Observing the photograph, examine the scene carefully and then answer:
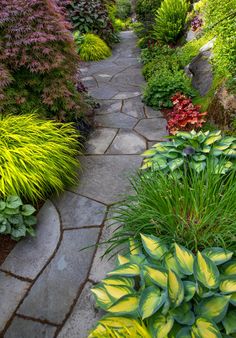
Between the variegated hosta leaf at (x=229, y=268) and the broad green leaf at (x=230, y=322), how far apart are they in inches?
8.7

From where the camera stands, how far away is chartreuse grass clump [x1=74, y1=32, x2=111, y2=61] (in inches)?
278

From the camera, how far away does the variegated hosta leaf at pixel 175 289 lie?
156 centimetres

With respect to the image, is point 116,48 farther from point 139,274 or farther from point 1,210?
point 139,274

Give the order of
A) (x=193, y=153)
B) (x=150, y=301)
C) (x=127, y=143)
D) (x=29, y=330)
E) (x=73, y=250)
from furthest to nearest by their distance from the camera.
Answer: (x=127, y=143), (x=193, y=153), (x=73, y=250), (x=29, y=330), (x=150, y=301)

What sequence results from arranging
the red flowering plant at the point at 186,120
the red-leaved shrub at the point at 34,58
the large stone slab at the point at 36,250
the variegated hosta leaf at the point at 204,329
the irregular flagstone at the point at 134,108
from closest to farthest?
1. the variegated hosta leaf at the point at 204,329
2. the large stone slab at the point at 36,250
3. the red-leaved shrub at the point at 34,58
4. the red flowering plant at the point at 186,120
5. the irregular flagstone at the point at 134,108

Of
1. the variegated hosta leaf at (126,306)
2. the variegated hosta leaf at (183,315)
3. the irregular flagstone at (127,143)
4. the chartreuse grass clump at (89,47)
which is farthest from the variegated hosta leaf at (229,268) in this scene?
the chartreuse grass clump at (89,47)

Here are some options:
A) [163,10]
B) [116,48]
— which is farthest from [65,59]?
[116,48]

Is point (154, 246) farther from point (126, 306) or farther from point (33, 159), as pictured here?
point (33, 159)

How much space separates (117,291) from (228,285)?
2.09ft

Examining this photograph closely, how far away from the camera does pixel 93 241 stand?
2.47 metres

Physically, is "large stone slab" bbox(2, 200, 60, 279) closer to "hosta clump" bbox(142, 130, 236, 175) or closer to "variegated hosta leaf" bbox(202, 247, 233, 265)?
"hosta clump" bbox(142, 130, 236, 175)

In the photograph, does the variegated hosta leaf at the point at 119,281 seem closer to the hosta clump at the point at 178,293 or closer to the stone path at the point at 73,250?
the hosta clump at the point at 178,293

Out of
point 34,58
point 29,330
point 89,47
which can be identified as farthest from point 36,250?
point 89,47

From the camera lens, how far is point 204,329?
4.86 ft
